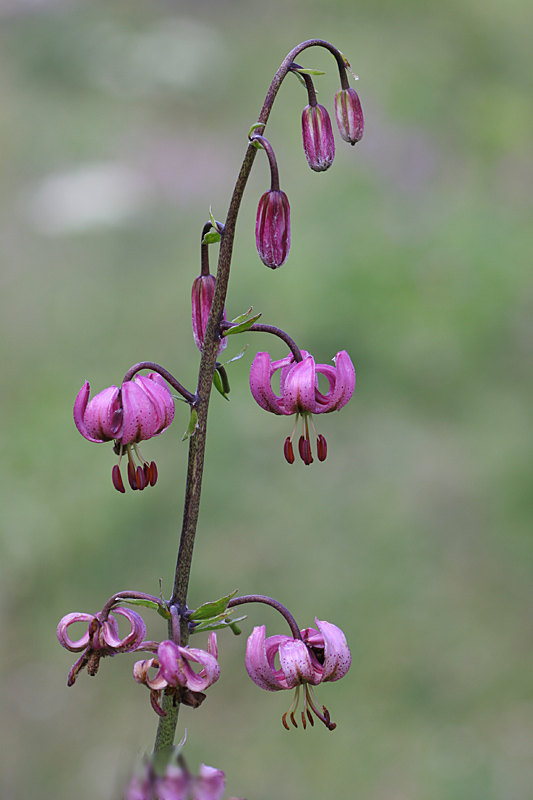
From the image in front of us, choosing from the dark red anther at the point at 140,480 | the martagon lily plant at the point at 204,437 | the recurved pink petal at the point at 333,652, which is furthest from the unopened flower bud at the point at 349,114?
Result: the recurved pink petal at the point at 333,652

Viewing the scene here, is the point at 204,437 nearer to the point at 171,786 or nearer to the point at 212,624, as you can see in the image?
the point at 212,624

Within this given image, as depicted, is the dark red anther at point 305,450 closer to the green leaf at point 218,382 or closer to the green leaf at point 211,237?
the green leaf at point 218,382

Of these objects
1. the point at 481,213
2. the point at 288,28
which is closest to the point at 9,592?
the point at 481,213

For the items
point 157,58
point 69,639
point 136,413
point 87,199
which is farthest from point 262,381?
point 157,58

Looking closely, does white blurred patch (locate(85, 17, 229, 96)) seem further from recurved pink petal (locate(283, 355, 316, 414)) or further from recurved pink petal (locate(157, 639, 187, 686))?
recurved pink petal (locate(157, 639, 187, 686))

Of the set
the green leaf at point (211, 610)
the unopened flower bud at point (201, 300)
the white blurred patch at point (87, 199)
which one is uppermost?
the white blurred patch at point (87, 199)

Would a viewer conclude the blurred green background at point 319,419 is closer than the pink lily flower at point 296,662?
No

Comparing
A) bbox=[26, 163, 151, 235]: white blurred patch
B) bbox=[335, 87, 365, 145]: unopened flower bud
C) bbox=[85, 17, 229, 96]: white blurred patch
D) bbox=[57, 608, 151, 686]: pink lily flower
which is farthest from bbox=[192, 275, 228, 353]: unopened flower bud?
bbox=[85, 17, 229, 96]: white blurred patch
